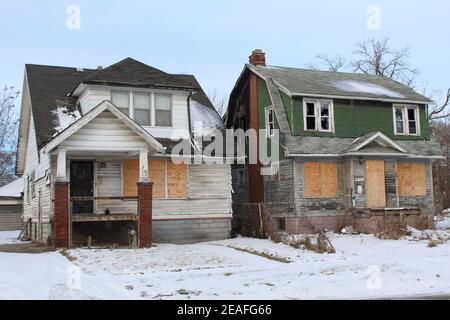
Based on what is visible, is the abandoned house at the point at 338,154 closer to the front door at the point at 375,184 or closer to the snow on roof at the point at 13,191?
the front door at the point at 375,184

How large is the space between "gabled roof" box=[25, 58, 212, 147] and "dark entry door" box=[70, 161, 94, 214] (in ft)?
5.14

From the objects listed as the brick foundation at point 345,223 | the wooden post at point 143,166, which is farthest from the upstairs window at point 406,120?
the wooden post at point 143,166

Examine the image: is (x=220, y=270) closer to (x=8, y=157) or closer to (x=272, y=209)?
(x=272, y=209)

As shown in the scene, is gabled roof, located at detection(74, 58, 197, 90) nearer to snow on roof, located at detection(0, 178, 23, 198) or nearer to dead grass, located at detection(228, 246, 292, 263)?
dead grass, located at detection(228, 246, 292, 263)

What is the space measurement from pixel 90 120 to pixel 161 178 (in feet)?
14.0

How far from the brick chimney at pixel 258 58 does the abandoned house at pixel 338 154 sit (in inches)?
49.7

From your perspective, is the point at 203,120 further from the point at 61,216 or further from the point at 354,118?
the point at 61,216

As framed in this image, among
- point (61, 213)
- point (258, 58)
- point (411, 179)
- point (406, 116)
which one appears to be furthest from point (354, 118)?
point (61, 213)

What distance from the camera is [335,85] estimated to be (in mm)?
25469

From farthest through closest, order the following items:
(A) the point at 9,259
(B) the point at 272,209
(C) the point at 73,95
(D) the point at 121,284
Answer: (B) the point at 272,209 → (C) the point at 73,95 → (A) the point at 9,259 → (D) the point at 121,284

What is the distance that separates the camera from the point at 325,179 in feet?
75.7

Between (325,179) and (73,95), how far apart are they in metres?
10.8

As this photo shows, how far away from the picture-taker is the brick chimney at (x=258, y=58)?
27359 millimetres

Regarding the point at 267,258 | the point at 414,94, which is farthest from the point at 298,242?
the point at 414,94
